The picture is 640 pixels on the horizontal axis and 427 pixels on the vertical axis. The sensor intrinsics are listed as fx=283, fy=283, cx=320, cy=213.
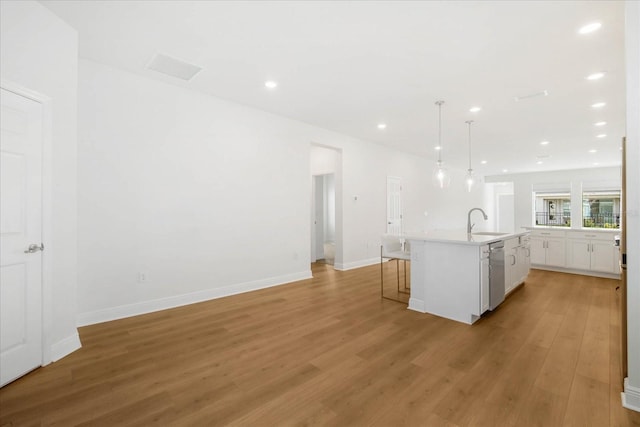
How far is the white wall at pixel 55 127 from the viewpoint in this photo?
227 cm

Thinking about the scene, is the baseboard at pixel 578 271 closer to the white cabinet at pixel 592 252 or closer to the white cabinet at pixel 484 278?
the white cabinet at pixel 592 252

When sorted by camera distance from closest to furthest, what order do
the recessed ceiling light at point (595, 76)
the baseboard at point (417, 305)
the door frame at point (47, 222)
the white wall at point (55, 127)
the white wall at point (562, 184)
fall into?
the white wall at point (55, 127), the door frame at point (47, 222), the recessed ceiling light at point (595, 76), the baseboard at point (417, 305), the white wall at point (562, 184)

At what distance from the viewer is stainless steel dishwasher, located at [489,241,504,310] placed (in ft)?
11.6

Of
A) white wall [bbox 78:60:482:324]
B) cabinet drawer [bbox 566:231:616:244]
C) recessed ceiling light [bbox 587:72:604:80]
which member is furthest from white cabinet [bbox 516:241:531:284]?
white wall [bbox 78:60:482:324]

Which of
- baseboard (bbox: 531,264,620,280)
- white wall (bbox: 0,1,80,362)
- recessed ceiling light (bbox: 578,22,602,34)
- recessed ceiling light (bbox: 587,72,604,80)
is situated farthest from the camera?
baseboard (bbox: 531,264,620,280)

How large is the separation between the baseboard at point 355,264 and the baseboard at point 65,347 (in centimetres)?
455

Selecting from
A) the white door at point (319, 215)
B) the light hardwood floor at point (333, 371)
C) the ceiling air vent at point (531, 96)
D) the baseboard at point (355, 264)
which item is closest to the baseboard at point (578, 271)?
the light hardwood floor at point (333, 371)

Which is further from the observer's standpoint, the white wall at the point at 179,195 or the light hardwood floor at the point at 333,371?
the white wall at the point at 179,195

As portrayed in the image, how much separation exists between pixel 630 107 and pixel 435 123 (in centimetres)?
381

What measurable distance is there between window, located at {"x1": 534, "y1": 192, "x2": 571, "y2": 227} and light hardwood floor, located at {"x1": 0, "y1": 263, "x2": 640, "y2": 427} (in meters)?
6.33

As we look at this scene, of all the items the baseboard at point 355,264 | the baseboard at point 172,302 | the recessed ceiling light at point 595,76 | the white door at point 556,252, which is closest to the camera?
the baseboard at point 172,302

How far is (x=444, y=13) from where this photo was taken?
2.49 metres

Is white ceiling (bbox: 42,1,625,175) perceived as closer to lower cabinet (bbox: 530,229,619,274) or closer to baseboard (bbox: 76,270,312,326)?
lower cabinet (bbox: 530,229,619,274)

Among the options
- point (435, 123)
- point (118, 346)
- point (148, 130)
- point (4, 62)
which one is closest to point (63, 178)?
point (4, 62)
